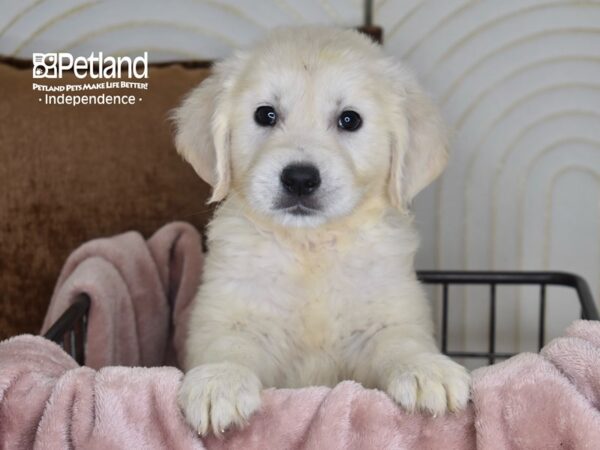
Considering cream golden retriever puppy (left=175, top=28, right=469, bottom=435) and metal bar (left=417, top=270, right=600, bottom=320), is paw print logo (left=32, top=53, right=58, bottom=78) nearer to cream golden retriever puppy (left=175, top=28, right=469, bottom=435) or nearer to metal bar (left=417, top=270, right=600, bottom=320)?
cream golden retriever puppy (left=175, top=28, right=469, bottom=435)

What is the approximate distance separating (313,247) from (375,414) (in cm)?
65

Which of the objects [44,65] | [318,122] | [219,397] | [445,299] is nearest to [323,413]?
[219,397]

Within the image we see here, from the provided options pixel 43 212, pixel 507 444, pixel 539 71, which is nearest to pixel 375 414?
pixel 507 444

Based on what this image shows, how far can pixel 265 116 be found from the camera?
5.77ft

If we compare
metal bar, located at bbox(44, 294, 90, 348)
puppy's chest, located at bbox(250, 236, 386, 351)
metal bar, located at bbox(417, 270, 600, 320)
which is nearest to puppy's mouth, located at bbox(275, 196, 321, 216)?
puppy's chest, located at bbox(250, 236, 386, 351)

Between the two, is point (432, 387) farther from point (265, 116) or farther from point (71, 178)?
point (71, 178)

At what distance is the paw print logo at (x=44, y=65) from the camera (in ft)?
7.55

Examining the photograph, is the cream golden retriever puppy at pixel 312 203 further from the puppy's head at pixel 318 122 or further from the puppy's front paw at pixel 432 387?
the puppy's front paw at pixel 432 387

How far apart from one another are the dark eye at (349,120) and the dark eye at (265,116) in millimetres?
148

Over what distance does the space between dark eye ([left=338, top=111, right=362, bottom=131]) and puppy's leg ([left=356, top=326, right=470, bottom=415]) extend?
0.48 metres

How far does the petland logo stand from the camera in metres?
2.33

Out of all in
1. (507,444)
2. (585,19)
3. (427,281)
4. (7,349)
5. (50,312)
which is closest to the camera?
(507,444)

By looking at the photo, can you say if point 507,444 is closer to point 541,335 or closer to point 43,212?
point 541,335

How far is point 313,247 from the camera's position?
1771 mm
